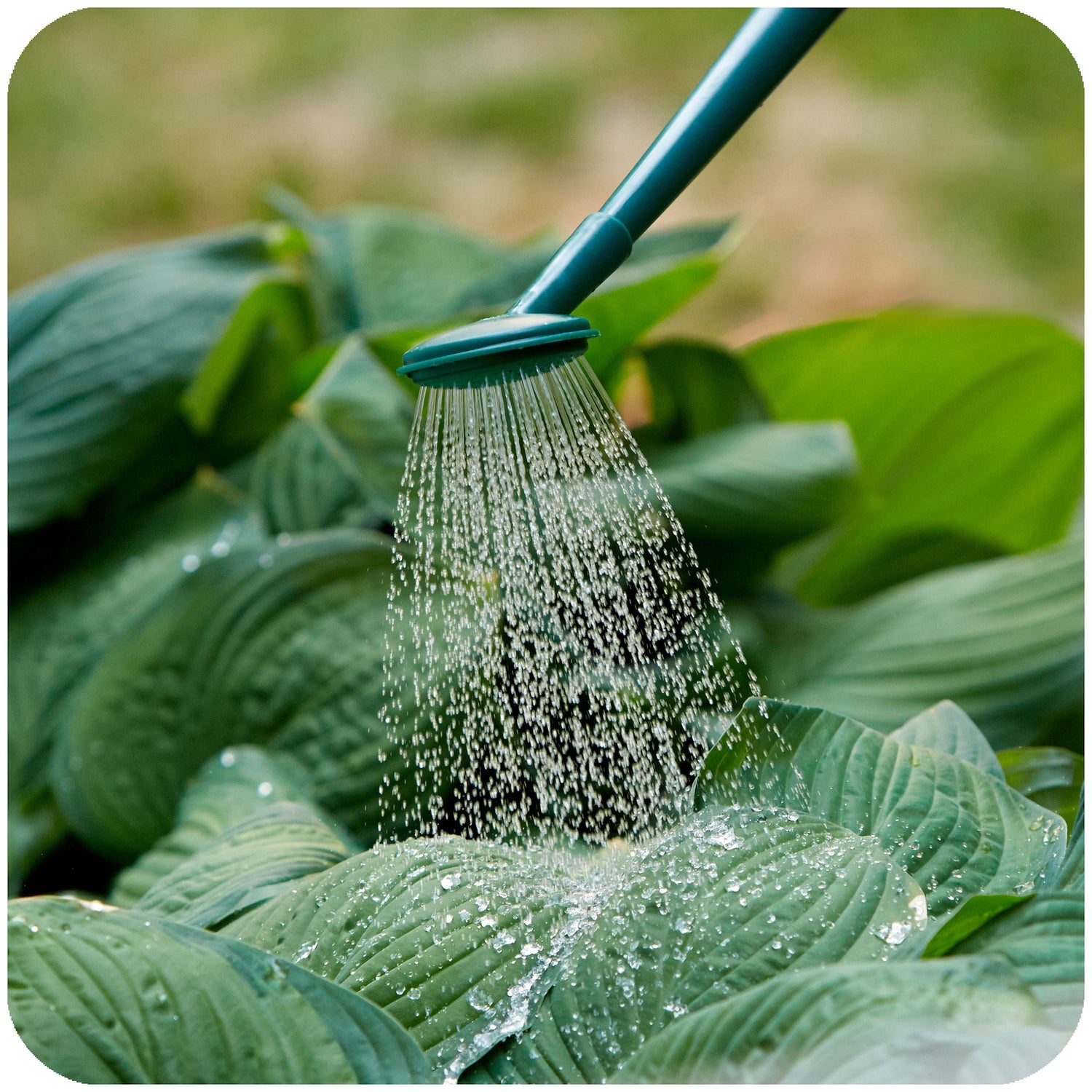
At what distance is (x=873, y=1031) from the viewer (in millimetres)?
189

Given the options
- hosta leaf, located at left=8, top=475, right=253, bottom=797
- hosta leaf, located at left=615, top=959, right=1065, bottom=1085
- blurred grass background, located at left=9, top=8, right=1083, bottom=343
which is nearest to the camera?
hosta leaf, located at left=615, top=959, right=1065, bottom=1085

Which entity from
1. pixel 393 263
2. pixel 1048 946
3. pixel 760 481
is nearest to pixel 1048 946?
pixel 1048 946

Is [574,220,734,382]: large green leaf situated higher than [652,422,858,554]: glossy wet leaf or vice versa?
[574,220,734,382]: large green leaf

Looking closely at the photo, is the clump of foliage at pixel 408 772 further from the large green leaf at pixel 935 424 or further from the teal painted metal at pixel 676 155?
the teal painted metal at pixel 676 155

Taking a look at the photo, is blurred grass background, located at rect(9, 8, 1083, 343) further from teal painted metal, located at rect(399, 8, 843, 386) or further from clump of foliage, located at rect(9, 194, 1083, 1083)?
teal painted metal, located at rect(399, 8, 843, 386)

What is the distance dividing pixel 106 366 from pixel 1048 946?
1.29ft

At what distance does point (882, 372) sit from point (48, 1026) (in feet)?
1.36

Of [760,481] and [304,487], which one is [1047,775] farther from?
[304,487]

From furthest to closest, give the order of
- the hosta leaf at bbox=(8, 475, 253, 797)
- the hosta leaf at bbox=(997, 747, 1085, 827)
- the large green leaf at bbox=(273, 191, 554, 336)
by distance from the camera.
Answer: the large green leaf at bbox=(273, 191, 554, 336), the hosta leaf at bbox=(8, 475, 253, 797), the hosta leaf at bbox=(997, 747, 1085, 827)

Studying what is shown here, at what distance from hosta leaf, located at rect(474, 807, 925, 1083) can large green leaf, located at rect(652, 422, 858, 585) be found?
5.6 inches

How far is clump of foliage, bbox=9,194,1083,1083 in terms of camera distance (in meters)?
0.21

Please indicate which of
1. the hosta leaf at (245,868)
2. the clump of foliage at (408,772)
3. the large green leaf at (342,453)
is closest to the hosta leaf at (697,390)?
the clump of foliage at (408,772)

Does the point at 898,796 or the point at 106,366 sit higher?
the point at 106,366

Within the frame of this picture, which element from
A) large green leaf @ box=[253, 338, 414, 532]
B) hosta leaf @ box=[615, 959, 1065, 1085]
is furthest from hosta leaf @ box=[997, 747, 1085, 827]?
large green leaf @ box=[253, 338, 414, 532]
